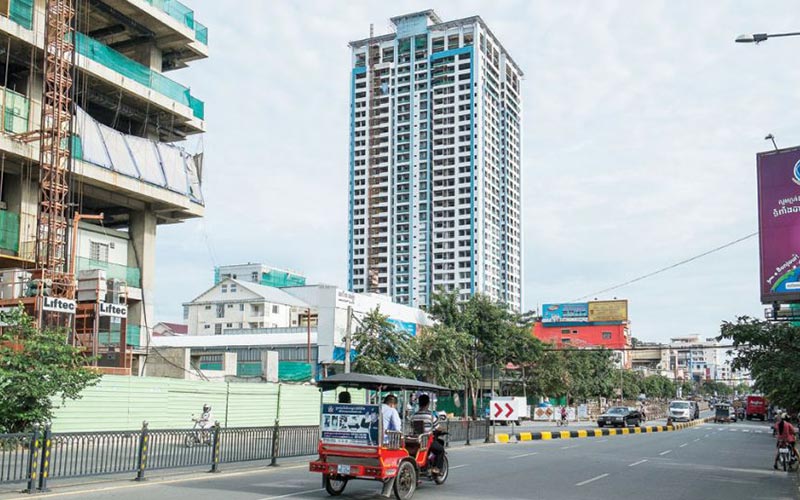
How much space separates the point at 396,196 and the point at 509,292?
94.2 feet

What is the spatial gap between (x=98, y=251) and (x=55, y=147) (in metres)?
7.32

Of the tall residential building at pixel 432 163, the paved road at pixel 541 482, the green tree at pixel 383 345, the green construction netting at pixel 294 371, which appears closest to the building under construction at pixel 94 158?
the green construction netting at pixel 294 371

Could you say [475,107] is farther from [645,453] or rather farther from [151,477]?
[151,477]

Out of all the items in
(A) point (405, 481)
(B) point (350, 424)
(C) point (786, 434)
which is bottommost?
(A) point (405, 481)

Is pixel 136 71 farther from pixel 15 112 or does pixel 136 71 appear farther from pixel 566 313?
pixel 566 313

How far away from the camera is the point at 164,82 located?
41875mm

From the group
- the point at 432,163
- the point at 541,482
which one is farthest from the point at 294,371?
the point at 432,163

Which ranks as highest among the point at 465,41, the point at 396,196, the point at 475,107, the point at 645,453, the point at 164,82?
the point at 465,41

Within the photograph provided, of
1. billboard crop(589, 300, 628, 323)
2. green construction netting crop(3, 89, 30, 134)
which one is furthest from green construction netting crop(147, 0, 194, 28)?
billboard crop(589, 300, 628, 323)

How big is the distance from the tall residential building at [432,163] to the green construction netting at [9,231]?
107164 mm

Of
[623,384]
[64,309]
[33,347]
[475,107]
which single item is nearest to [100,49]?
[64,309]

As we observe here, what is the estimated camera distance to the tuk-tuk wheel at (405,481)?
1388 centimetres

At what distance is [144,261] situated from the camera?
41.5 m

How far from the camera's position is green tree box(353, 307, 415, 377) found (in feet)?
134
